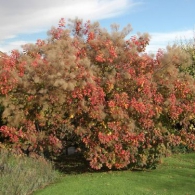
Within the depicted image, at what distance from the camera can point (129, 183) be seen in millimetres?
11039

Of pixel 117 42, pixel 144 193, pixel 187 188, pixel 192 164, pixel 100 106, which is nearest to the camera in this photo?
pixel 144 193

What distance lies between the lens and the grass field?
10.1 meters

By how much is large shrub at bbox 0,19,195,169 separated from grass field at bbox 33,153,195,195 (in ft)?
1.58

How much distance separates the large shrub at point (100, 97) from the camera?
11.9 meters

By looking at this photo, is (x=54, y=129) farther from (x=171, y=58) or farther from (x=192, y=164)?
(x=192, y=164)

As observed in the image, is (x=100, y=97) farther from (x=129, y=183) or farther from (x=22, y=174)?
(x=22, y=174)

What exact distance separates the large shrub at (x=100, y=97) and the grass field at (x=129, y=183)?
0.48 meters

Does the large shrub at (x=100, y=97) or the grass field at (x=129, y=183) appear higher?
the large shrub at (x=100, y=97)

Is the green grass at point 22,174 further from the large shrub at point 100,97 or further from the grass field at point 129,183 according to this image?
the large shrub at point 100,97

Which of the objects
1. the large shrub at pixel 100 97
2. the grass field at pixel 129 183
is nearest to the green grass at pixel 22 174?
the grass field at pixel 129 183

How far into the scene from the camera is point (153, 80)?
1259 centimetres

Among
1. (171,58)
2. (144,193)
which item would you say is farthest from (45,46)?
(144,193)

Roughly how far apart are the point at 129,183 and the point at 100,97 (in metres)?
2.63

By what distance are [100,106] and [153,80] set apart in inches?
78.4
